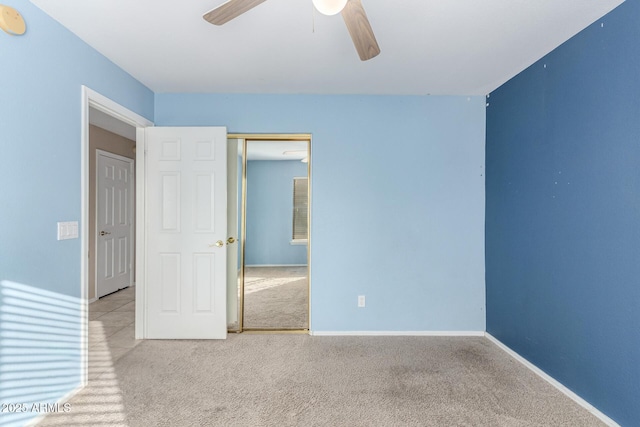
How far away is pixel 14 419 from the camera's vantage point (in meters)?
1.75

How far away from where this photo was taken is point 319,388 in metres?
2.25

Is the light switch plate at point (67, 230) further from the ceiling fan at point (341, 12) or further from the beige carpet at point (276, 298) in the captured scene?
the beige carpet at point (276, 298)

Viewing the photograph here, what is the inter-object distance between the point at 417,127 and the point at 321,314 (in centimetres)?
209

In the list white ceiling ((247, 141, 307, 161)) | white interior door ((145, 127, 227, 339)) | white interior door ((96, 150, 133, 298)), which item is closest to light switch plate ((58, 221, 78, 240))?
white interior door ((145, 127, 227, 339))

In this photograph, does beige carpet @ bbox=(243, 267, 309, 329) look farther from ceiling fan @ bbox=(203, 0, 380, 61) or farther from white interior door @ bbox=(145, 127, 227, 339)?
ceiling fan @ bbox=(203, 0, 380, 61)

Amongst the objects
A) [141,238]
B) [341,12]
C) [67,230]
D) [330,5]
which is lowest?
[141,238]

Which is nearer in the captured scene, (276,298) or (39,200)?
(39,200)

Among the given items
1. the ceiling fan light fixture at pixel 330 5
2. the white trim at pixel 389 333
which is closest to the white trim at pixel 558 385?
the white trim at pixel 389 333

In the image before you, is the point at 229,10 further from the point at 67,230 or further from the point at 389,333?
the point at 389,333

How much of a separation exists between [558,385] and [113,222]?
5449 mm

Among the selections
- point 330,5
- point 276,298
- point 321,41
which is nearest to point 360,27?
point 330,5

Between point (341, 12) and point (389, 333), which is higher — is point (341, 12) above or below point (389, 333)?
above

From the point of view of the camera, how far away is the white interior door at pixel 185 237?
3062 mm

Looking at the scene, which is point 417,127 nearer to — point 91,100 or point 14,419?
point 91,100
